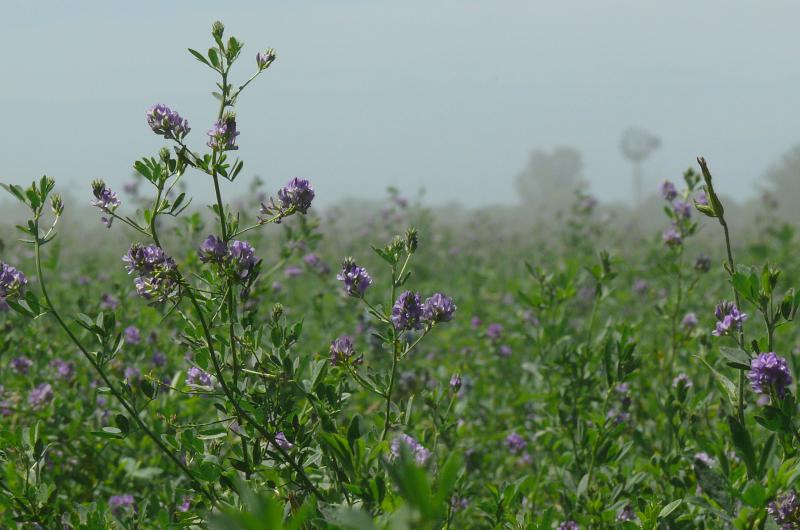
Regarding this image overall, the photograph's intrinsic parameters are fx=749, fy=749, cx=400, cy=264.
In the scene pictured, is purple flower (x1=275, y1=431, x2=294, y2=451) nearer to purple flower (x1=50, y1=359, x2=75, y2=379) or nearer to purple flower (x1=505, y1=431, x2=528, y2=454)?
purple flower (x1=505, y1=431, x2=528, y2=454)

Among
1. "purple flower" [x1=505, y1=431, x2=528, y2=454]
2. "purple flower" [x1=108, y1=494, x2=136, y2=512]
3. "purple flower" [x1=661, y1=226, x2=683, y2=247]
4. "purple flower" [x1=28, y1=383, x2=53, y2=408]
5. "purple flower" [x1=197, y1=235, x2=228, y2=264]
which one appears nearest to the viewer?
"purple flower" [x1=197, y1=235, x2=228, y2=264]

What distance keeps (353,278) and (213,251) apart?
434mm

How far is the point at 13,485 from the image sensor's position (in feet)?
8.34

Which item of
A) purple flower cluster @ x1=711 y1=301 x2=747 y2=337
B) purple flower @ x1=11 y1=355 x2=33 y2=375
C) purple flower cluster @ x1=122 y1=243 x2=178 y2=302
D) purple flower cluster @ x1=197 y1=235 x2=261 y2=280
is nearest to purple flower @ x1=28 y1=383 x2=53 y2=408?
purple flower @ x1=11 y1=355 x2=33 y2=375

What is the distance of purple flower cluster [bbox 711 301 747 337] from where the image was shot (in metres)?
2.25

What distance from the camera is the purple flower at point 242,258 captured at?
2.17 meters

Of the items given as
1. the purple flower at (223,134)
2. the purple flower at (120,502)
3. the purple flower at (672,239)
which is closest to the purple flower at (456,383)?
the purple flower at (223,134)

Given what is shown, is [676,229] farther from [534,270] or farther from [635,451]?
[635,451]

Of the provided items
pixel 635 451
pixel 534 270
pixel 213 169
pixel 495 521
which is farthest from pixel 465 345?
pixel 213 169

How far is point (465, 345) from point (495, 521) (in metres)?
3.73

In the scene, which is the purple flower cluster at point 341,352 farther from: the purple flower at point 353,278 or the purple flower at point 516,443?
the purple flower at point 516,443

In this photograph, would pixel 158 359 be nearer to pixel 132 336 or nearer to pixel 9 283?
pixel 132 336

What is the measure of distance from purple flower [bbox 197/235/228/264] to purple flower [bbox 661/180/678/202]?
2.91 meters

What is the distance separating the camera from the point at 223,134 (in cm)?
221
